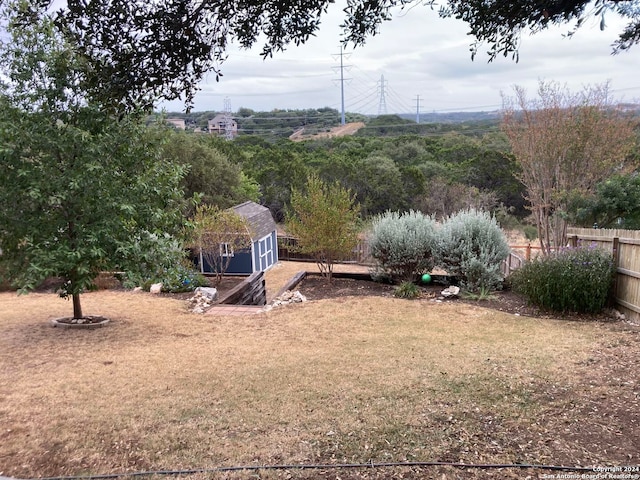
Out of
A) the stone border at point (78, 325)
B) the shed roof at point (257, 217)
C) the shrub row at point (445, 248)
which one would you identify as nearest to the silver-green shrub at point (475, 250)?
the shrub row at point (445, 248)

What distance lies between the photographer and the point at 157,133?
7602 millimetres

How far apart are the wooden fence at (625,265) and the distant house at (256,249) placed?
10.8 metres

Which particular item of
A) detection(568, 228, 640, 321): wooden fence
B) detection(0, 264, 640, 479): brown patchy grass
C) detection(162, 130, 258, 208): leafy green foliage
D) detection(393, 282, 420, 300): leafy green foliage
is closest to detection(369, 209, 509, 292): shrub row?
detection(393, 282, 420, 300): leafy green foliage

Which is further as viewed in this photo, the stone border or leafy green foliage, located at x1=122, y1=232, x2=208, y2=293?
the stone border

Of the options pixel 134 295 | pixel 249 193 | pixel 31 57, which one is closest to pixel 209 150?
pixel 249 193

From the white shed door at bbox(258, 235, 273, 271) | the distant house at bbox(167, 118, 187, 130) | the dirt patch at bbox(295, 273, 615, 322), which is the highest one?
the distant house at bbox(167, 118, 187, 130)

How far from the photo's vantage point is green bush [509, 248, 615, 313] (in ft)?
25.0

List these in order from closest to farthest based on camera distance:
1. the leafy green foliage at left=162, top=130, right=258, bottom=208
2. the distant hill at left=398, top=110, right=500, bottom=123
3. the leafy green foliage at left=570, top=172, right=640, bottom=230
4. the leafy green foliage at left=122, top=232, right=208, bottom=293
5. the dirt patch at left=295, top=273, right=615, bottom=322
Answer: the leafy green foliage at left=122, top=232, right=208, bottom=293 < the dirt patch at left=295, top=273, right=615, bottom=322 < the leafy green foliage at left=570, top=172, right=640, bottom=230 < the leafy green foliage at left=162, top=130, right=258, bottom=208 < the distant hill at left=398, top=110, right=500, bottom=123

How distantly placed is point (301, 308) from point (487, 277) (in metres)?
3.96

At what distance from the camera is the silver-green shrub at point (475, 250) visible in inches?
386

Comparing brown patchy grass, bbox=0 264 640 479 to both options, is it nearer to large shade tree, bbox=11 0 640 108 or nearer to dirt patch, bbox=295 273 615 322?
dirt patch, bbox=295 273 615 322

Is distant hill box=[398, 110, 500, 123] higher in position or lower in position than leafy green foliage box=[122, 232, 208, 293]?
higher

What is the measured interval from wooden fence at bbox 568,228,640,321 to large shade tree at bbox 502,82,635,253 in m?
5.43

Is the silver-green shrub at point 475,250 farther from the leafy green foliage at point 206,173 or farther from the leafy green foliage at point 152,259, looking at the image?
the leafy green foliage at point 206,173
